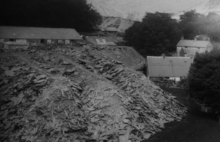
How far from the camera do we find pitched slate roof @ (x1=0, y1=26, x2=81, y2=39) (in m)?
47.5

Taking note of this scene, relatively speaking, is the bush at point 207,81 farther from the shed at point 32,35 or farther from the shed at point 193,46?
the shed at point 193,46

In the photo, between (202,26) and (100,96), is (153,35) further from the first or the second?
(100,96)

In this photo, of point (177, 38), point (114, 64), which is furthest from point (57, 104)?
point (177, 38)

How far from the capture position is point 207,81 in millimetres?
28781

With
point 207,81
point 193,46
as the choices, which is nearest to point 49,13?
point 193,46

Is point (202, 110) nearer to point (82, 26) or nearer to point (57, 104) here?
point (57, 104)

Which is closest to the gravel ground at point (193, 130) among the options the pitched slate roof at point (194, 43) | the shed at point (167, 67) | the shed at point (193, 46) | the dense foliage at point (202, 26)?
the shed at point (167, 67)

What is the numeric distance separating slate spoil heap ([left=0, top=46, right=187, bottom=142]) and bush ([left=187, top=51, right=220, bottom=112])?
2.77 metres

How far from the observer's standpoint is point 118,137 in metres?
22.6

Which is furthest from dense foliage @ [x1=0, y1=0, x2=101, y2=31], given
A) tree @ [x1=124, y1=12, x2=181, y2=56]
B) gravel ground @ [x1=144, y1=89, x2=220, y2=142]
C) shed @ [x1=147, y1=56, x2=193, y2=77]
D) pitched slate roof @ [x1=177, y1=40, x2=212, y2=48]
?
gravel ground @ [x1=144, y1=89, x2=220, y2=142]

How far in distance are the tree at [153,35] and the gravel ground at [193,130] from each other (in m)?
29.6

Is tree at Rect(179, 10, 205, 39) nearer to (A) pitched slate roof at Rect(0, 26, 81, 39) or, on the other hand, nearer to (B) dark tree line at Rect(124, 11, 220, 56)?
(B) dark tree line at Rect(124, 11, 220, 56)

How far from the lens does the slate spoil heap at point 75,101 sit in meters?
A: 21.8

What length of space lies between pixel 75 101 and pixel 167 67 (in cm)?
2447
